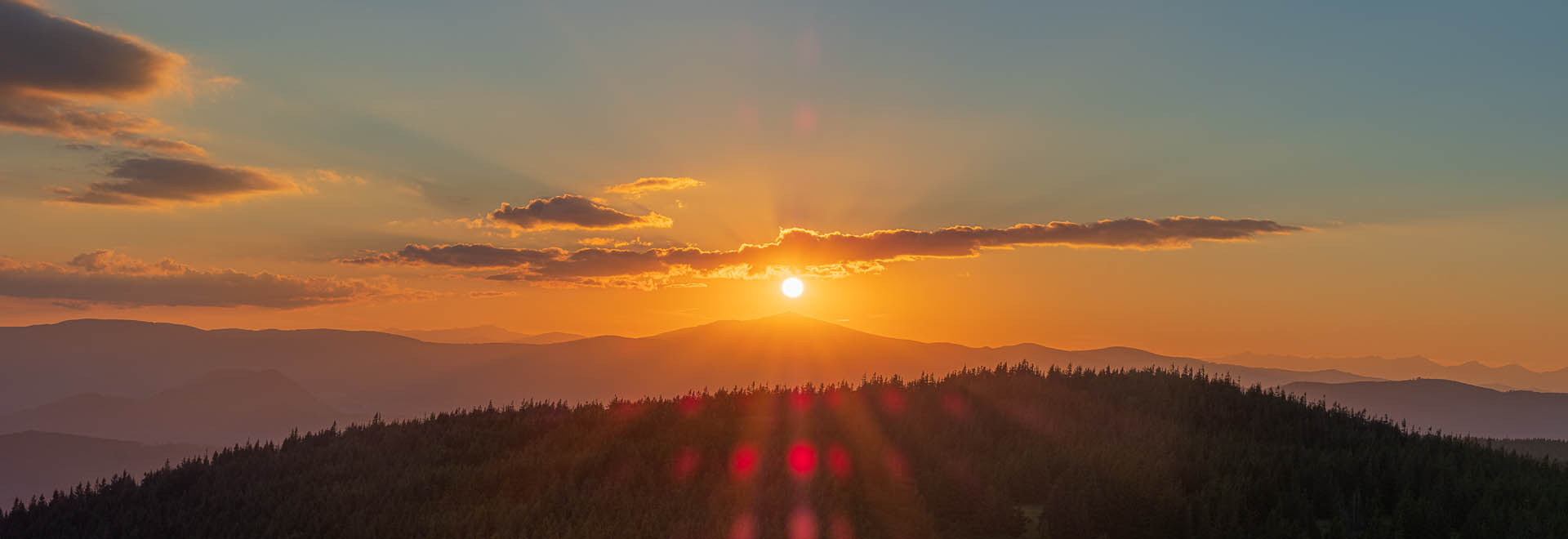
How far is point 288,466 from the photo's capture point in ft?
66.6

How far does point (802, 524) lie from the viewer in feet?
43.7

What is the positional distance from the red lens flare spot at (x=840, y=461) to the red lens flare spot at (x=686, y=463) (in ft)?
8.18

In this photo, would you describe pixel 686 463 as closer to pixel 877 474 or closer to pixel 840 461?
pixel 840 461

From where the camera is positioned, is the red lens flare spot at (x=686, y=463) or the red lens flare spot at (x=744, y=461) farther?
the red lens flare spot at (x=686, y=463)

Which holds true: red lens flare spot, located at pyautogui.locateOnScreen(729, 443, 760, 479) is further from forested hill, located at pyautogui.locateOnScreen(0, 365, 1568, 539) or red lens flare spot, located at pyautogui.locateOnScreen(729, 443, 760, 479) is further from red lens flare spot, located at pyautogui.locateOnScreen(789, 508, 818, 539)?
red lens flare spot, located at pyautogui.locateOnScreen(789, 508, 818, 539)

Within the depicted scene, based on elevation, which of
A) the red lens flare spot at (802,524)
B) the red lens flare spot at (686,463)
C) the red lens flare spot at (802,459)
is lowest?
the red lens flare spot at (802,524)

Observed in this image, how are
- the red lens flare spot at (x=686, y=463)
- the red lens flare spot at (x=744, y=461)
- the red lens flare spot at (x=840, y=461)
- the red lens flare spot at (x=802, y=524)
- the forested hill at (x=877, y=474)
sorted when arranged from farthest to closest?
the red lens flare spot at (x=686, y=463)
the red lens flare spot at (x=744, y=461)
the red lens flare spot at (x=840, y=461)
the forested hill at (x=877, y=474)
the red lens flare spot at (x=802, y=524)

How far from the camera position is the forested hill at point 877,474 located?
42.9ft

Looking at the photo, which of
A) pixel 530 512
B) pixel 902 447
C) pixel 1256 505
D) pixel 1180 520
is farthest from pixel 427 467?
pixel 1256 505

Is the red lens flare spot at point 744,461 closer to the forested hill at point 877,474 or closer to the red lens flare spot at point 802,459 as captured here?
the forested hill at point 877,474

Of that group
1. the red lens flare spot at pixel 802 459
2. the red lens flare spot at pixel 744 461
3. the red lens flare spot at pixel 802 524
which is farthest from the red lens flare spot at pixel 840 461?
the red lens flare spot at pixel 802 524

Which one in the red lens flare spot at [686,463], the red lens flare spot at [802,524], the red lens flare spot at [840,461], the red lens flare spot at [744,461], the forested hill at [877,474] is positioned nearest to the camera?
the red lens flare spot at [802,524]

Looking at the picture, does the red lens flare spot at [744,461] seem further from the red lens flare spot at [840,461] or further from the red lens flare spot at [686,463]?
the red lens flare spot at [840,461]

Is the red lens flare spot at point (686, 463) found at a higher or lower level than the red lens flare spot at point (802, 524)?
higher
